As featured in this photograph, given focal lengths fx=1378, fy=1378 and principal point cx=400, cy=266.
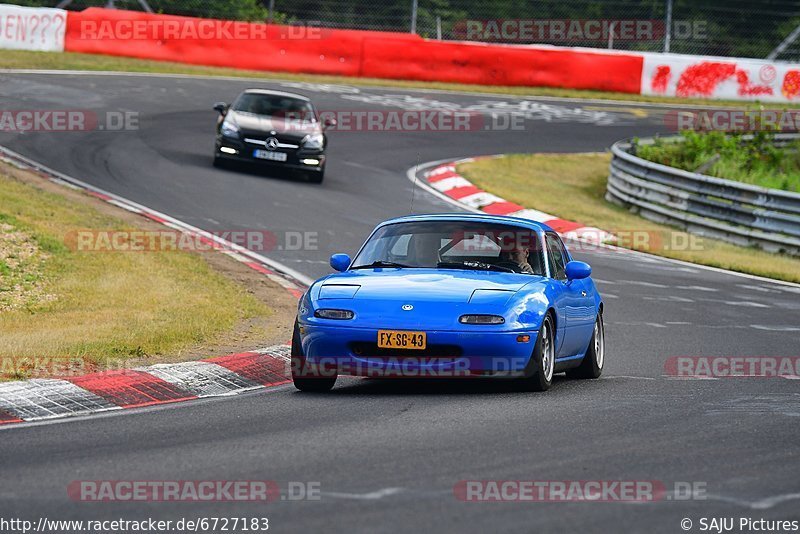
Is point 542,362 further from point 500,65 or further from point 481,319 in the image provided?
point 500,65

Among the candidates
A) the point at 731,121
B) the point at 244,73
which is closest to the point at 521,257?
the point at 731,121

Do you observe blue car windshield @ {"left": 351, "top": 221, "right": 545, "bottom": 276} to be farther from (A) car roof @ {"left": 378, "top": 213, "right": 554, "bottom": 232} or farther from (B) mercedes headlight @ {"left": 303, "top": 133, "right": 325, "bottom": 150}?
(B) mercedes headlight @ {"left": 303, "top": 133, "right": 325, "bottom": 150}

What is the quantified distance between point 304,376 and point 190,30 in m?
29.3

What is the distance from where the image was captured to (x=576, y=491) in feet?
19.5

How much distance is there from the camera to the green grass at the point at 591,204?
800 inches

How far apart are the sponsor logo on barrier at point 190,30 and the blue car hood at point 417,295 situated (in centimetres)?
2808

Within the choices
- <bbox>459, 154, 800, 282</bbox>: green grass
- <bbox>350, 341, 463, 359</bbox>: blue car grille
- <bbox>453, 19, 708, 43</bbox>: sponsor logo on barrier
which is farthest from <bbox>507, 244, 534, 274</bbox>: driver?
<bbox>453, 19, 708, 43</bbox>: sponsor logo on barrier

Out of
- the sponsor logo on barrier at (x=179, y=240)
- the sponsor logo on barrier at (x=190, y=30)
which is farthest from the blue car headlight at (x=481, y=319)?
the sponsor logo on barrier at (x=190, y=30)

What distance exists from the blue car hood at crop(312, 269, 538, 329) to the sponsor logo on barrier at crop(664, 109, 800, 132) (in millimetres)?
19737

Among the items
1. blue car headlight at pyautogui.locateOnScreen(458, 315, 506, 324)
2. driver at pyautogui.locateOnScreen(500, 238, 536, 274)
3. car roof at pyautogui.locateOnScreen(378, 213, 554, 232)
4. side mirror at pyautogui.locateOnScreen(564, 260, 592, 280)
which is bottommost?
blue car headlight at pyautogui.locateOnScreen(458, 315, 506, 324)

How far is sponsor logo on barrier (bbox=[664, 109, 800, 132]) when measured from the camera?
98.2ft

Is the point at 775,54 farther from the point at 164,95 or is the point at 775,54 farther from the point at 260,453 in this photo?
the point at 260,453

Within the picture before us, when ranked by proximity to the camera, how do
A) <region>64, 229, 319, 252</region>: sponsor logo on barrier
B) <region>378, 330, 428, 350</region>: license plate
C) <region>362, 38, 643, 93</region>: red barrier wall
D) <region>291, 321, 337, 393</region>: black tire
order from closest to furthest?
<region>378, 330, 428, 350</region>: license plate < <region>291, 321, 337, 393</region>: black tire < <region>64, 229, 319, 252</region>: sponsor logo on barrier < <region>362, 38, 643, 93</region>: red barrier wall

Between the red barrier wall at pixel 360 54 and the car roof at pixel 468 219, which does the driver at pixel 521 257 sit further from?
the red barrier wall at pixel 360 54
